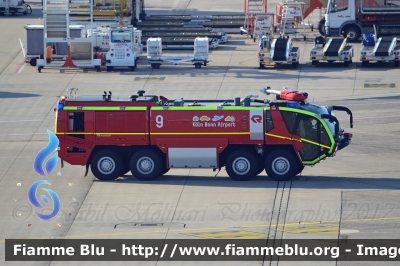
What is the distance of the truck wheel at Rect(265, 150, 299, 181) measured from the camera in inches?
1062

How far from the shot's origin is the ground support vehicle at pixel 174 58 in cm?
4712

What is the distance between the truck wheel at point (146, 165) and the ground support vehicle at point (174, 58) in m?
20.2

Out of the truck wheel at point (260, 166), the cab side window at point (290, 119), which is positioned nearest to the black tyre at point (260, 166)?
the truck wheel at point (260, 166)

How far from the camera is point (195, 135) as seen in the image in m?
27.2

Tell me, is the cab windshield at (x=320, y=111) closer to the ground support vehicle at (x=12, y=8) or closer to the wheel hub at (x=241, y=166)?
the wheel hub at (x=241, y=166)

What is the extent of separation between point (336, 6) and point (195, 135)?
30335mm

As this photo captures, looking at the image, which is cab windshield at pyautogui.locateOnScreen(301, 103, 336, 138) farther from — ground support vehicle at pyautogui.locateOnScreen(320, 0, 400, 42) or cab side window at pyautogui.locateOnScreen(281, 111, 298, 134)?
ground support vehicle at pyautogui.locateOnScreen(320, 0, 400, 42)

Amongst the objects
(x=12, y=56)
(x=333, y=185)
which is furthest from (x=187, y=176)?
(x=12, y=56)

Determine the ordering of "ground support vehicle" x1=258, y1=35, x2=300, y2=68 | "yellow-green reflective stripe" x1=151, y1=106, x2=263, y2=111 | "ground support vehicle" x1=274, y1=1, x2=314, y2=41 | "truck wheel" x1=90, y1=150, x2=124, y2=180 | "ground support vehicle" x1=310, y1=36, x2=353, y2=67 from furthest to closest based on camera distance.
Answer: "ground support vehicle" x1=274, y1=1, x2=314, y2=41 → "ground support vehicle" x1=310, y1=36, x2=353, y2=67 → "ground support vehicle" x1=258, y1=35, x2=300, y2=68 → "truck wheel" x1=90, y1=150, x2=124, y2=180 → "yellow-green reflective stripe" x1=151, y1=106, x2=263, y2=111

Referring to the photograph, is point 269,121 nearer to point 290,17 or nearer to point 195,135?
point 195,135

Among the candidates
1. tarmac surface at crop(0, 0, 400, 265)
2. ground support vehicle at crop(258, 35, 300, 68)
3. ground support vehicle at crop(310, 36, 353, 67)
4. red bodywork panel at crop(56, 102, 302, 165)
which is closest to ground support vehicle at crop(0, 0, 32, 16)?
tarmac surface at crop(0, 0, 400, 265)

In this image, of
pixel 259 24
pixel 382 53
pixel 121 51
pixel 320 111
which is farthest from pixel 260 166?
pixel 259 24

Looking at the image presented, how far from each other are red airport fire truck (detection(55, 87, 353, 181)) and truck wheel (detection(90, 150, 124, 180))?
1.2 inches

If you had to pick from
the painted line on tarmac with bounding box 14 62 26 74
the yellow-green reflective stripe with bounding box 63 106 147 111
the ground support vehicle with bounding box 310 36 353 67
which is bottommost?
the painted line on tarmac with bounding box 14 62 26 74
